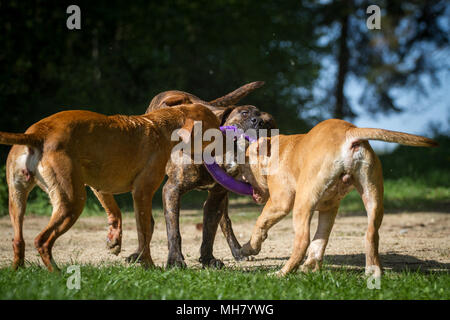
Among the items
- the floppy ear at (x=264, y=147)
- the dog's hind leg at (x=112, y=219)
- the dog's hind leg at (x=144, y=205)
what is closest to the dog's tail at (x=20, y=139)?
the dog's hind leg at (x=144, y=205)

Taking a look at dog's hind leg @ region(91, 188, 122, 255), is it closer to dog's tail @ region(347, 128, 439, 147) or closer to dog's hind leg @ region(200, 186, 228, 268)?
dog's hind leg @ region(200, 186, 228, 268)

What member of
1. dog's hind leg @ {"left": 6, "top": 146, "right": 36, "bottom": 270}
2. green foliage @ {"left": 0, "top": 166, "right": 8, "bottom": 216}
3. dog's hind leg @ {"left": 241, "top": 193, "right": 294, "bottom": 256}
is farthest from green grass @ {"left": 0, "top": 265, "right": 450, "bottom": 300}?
green foliage @ {"left": 0, "top": 166, "right": 8, "bottom": 216}

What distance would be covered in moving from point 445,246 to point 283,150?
298 centimetres

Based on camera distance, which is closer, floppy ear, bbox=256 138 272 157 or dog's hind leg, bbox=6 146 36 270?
dog's hind leg, bbox=6 146 36 270

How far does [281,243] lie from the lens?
24.4 ft

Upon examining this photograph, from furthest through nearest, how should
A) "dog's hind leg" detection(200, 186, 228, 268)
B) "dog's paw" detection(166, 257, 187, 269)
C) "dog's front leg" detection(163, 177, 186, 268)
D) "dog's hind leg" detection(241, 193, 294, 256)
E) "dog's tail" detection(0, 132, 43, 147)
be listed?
1. "dog's hind leg" detection(200, 186, 228, 268)
2. "dog's front leg" detection(163, 177, 186, 268)
3. "dog's paw" detection(166, 257, 187, 269)
4. "dog's hind leg" detection(241, 193, 294, 256)
5. "dog's tail" detection(0, 132, 43, 147)

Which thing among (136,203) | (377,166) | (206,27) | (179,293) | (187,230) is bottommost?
Result: (187,230)

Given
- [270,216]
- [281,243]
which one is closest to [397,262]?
[270,216]

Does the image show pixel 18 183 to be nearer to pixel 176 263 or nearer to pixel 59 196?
pixel 59 196

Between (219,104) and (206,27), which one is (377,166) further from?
(206,27)

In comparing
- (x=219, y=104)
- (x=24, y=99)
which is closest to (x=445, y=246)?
(x=219, y=104)

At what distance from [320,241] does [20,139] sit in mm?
2837

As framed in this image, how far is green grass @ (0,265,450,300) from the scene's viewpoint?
3.66 meters

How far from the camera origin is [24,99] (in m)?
13.2
